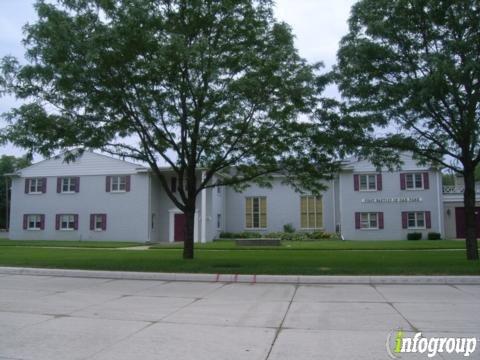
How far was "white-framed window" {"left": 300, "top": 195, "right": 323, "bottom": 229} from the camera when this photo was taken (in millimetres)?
39531

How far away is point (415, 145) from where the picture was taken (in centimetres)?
1589

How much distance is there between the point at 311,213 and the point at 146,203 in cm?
1363

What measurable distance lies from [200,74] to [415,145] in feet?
24.5

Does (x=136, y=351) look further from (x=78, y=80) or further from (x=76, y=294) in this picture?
(x=78, y=80)

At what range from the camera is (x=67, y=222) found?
122 feet

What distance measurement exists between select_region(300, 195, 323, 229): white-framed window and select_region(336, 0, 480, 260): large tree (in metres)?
23.6

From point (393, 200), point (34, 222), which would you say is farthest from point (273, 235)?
point (34, 222)

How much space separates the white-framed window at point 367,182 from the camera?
36750 mm

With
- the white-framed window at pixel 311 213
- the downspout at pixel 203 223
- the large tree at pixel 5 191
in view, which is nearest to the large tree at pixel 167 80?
the downspout at pixel 203 223

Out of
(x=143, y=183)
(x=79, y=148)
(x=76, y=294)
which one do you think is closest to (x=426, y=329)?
(x=76, y=294)

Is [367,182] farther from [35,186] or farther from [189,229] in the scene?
[35,186]

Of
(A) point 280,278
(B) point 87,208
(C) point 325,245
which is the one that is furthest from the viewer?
(B) point 87,208

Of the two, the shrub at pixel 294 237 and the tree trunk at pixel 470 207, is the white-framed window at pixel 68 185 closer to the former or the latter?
the shrub at pixel 294 237

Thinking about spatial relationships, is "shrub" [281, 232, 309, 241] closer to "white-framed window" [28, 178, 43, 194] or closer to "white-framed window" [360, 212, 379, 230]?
"white-framed window" [360, 212, 379, 230]
